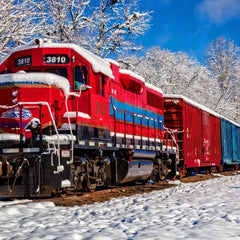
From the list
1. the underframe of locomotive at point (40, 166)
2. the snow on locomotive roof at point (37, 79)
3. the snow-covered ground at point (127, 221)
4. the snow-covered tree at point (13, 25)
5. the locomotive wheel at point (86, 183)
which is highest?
the snow-covered tree at point (13, 25)

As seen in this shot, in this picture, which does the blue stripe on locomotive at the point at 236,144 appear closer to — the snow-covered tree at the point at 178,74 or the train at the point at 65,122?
the snow-covered tree at the point at 178,74

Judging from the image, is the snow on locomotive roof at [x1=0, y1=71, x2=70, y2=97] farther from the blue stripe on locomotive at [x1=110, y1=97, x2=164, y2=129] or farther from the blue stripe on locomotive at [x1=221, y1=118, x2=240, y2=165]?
the blue stripe on locomotive at [x1=221, y1=118, x2=240, y2=165]

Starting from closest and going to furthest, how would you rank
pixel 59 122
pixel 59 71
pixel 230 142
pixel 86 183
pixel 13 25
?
1. pixel 59 122
2. pixel 59 71
3. pixel 86 183
4. pixel 13 25
5. pixel 230 142

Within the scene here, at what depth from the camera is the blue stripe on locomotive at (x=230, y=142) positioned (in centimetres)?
2441

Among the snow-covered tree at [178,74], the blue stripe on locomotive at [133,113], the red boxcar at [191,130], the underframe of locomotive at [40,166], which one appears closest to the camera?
the underframe of locomotive at [40,166]

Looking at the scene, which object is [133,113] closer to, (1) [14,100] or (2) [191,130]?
(1) [14,100]

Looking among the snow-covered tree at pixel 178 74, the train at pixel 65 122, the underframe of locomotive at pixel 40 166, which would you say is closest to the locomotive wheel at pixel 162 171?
the train at pixel 65 122

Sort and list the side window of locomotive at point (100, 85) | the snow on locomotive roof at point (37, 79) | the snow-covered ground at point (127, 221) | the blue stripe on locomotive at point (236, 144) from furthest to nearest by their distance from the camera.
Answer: the blue stripe on locomotive at point (236, 144) < the side window of locomotive at point (100, 85) < the snow on locomotive roof at point (37, 79) < the snow-covered ground at point (127, 221)

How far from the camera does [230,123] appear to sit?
88.8ft

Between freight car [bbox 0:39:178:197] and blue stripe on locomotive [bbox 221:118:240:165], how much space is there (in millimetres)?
Result: 13595

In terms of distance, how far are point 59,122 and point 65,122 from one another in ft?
0.45

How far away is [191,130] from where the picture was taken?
59.3 feet

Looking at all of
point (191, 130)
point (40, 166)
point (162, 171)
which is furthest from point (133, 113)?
point (191, 130)

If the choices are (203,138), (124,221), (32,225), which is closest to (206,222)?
(124,221)
